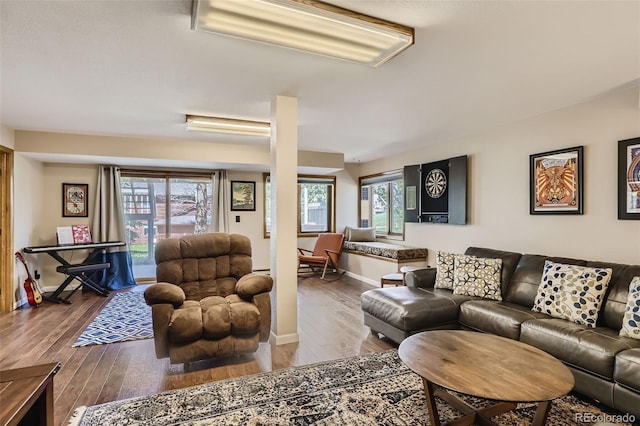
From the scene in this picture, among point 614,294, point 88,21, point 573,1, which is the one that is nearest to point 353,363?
point 614,294

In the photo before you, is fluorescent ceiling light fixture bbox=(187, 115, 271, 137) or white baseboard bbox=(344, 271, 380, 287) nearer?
fluorescent ceiling light fixture bbox=(187, 115, 271, 137)

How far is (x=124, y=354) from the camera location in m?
2.99

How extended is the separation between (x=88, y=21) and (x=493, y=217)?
4.36m

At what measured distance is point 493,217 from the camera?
4.17 metres

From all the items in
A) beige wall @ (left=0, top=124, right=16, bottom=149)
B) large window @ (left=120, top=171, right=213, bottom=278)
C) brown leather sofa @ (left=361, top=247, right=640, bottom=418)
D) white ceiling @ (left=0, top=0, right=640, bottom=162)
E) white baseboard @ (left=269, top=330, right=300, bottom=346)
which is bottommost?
white baseboard @ (left=269, top=330, right=300, bottom=346)

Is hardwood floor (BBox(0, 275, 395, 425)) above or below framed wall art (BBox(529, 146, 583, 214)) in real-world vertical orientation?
below

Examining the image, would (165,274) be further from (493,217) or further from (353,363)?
(493,217)

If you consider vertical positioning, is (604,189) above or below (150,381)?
above

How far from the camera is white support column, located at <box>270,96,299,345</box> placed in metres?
3.18

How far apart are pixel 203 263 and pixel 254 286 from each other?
0.73m

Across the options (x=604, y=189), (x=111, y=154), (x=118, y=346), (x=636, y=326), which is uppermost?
(x=111, y=154)

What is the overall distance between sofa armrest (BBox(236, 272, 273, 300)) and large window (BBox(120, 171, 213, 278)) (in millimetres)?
3634

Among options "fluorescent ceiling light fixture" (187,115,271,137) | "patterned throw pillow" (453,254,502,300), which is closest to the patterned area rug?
"patterned throw pillow" (453,254,502,300)

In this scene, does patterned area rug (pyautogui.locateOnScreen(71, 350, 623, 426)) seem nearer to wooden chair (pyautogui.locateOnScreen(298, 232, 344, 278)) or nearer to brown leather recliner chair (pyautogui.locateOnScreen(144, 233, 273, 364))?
brown leather recliner chair (pyautogui.locateOnScreen(144, 233, 273, 364))
